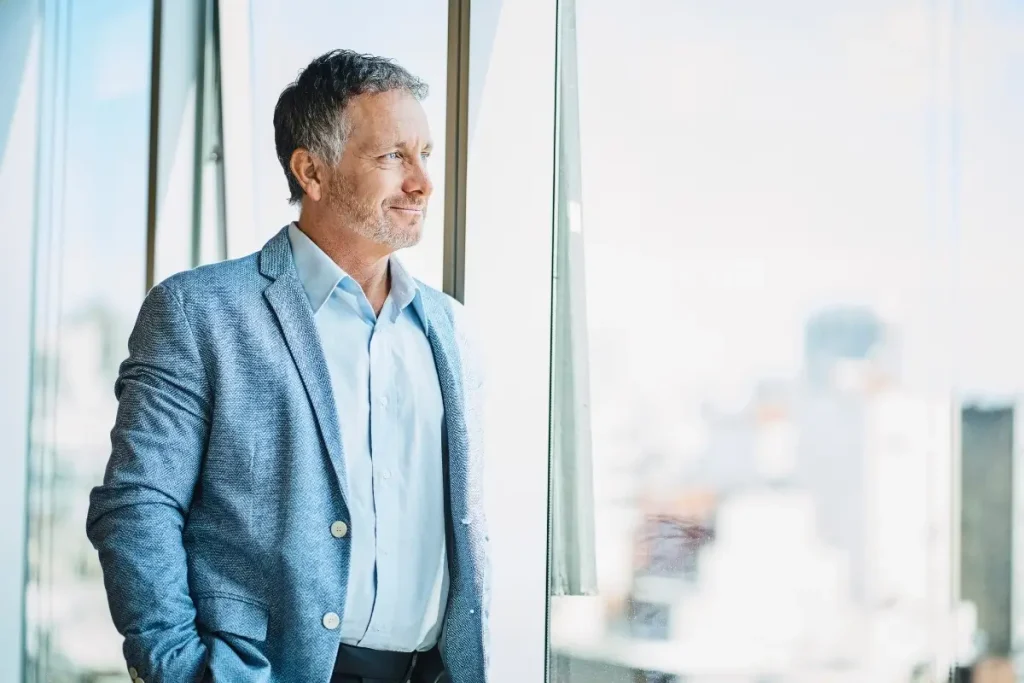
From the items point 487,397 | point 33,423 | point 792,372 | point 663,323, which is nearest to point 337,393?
point 487,397

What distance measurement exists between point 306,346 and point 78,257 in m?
2.09

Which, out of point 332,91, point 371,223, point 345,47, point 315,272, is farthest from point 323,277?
point 345,47

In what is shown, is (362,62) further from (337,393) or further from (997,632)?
(997,632)

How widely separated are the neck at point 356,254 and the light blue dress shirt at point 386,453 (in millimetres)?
30

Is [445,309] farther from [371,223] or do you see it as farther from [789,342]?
[789,342]

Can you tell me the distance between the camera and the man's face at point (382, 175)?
2.03 m

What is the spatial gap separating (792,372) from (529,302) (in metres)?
0.60

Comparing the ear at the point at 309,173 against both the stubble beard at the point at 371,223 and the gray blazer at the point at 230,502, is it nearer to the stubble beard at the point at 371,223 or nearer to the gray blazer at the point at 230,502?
the stubble beard at the point at 371,223

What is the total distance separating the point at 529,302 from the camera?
8.02 feet

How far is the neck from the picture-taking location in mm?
2035

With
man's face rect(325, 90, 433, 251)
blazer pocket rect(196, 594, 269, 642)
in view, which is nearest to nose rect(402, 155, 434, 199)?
man's face rect(325, 90, 433, 251)

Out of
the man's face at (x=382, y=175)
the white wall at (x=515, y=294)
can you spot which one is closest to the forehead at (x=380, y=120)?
the man's face at (x=382, y=175)

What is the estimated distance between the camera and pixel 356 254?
204 cm

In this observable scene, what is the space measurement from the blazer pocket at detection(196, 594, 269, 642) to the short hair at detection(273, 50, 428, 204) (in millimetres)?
770
